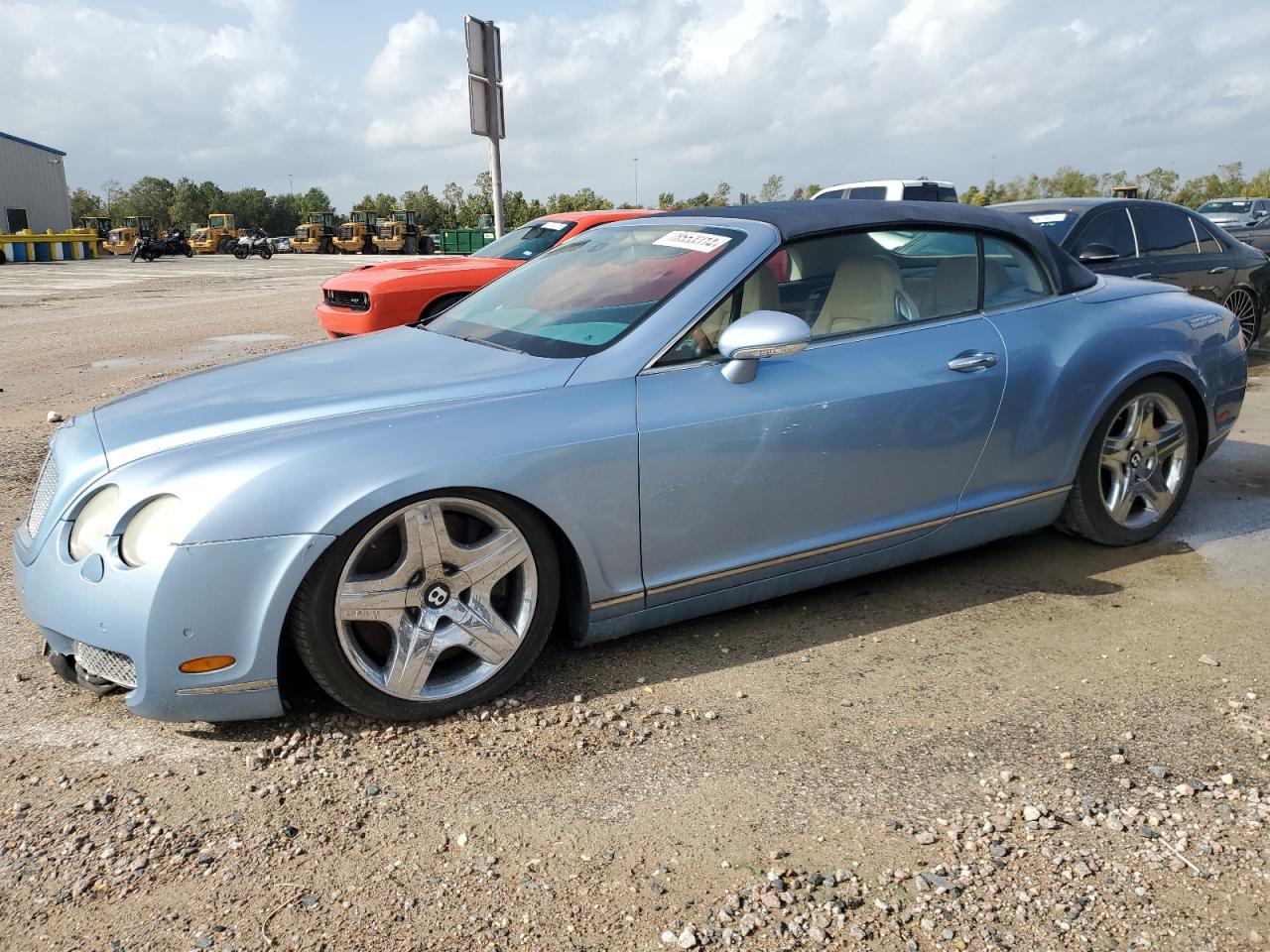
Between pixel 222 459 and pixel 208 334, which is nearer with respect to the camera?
pixel 222 459

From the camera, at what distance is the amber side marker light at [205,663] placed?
8.86ft

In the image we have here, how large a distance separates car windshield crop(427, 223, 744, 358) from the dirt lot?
109cm

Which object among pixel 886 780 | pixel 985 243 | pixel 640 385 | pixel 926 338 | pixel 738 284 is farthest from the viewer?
pixel 985 243

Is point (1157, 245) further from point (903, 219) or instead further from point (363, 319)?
point (363, 319)

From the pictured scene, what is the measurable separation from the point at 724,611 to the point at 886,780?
1.21 meters

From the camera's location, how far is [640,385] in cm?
315

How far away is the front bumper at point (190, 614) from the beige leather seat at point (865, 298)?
1934 mm

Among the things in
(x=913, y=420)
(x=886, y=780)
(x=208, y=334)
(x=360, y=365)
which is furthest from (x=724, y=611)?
(x=208, y=334)

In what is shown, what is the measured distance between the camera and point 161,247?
4291 centimetres

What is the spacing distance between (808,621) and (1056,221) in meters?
5.48

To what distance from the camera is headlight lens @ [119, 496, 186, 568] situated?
2629 millimetres

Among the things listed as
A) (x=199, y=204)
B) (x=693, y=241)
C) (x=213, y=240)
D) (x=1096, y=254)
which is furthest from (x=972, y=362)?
(x=199, y=204)

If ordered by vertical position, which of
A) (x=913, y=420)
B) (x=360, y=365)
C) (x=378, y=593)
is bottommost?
(x=378, y=593)

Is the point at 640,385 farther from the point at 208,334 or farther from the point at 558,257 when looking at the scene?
the point at 208,334
